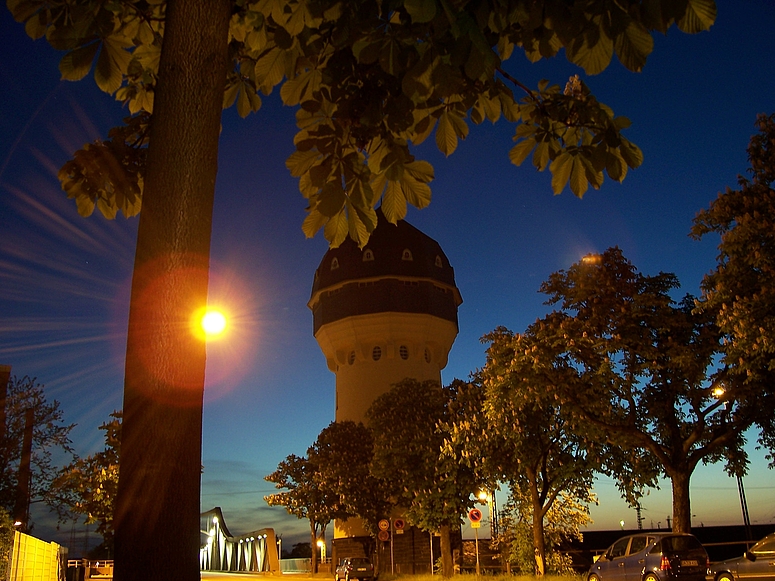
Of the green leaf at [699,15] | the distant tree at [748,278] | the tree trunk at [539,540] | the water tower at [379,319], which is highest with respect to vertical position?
the water tower at [379,319]

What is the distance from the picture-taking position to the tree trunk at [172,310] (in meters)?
2.77

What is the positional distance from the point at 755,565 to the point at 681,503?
5100mm

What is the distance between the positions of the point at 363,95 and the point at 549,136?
115 centimetres

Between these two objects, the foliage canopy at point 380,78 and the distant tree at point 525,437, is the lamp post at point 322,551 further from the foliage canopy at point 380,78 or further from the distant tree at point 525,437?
the foliage canopy at point 380,78

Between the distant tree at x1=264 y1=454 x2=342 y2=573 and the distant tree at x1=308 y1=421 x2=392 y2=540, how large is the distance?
74 cm

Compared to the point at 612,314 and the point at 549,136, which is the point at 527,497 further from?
the point at 549,136

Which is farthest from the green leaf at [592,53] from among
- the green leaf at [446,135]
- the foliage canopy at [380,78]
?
the green leaf at [446,135]

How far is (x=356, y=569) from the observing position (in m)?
37.7

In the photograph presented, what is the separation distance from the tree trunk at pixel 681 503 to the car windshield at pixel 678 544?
95.1 inches

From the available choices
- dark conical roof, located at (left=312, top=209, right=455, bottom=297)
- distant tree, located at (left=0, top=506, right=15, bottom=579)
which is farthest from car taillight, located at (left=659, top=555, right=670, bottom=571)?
dark conical roof, located at (left=312, top=209, right=455, bottom=297)

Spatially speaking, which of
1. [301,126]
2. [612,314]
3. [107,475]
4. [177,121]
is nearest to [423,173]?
[301,126]

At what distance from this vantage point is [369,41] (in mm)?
3312

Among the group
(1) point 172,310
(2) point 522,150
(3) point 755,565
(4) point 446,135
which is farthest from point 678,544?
(1) point 172,310

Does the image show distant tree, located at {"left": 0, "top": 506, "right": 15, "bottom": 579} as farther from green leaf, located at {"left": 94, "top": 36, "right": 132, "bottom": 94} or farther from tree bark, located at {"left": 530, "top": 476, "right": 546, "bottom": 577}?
green leaf, located at {"left": 94, "top": 36, "right": 132, "bottom": 94}
